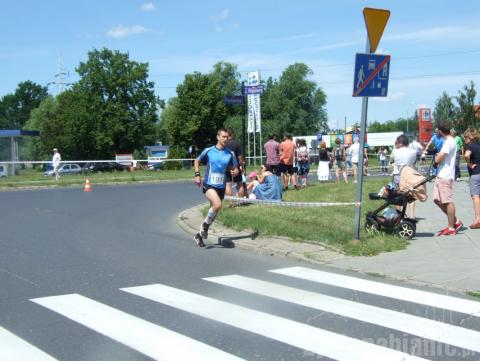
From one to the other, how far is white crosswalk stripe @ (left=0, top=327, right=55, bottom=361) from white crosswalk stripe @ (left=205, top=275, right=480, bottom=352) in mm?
2655

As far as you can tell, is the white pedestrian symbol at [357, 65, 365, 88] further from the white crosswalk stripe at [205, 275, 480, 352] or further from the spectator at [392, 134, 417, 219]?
the white crosswalk stripe at [205, 275, 480, 352]

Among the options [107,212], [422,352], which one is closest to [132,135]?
[107,212]

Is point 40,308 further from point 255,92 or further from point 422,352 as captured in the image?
point 255,92

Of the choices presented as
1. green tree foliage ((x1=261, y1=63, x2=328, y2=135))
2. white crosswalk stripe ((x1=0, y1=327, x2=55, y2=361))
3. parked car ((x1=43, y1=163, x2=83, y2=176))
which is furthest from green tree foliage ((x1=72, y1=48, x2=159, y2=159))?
white crosswalk stripe ((x1=0, y1=327, x2=55, y2=361))

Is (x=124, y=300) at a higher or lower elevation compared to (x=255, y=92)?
lower

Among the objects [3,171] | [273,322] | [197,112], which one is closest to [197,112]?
[197,112]

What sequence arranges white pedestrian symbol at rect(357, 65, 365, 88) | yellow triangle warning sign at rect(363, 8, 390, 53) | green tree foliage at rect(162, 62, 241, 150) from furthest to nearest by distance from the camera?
green tree foliage at rect(162, 62, 241, 150) → white pedestrian symbol at rect(357, 65, 365, 88) → yellow triangle warning sign at rect(363, 8, 390, 53)

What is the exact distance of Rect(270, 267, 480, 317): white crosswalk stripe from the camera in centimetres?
608

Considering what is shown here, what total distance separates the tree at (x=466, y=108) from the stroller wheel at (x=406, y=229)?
39.2 metres

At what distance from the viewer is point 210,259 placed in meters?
9.03

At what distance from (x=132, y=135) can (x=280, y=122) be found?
22.4m

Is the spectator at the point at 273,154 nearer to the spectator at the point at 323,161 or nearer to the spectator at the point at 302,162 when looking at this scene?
the spectator at the point at 302,162

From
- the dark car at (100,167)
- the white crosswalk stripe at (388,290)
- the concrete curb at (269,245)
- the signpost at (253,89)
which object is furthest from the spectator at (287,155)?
the dark car at (100,167)

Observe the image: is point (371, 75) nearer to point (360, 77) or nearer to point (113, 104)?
point (360, 77)
